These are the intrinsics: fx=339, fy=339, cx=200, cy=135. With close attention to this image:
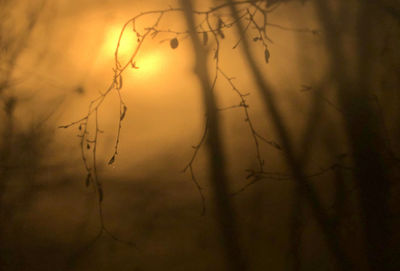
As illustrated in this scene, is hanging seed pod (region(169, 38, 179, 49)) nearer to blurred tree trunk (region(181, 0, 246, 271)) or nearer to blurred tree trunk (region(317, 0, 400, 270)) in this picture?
blurred tree trunk (region(181, 0, 246, 271))

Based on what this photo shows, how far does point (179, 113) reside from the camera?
5.49 feet

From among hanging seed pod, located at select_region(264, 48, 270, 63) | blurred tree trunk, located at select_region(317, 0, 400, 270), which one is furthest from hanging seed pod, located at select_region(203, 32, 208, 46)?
blurred tree trunk, located at select_region(317, 0, 400, 270)

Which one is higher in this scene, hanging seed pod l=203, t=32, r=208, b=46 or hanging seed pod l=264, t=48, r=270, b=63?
hanging seed pod l=203, t=32, r=208, b=46

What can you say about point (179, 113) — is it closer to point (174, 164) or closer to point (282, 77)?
point (174, 164)

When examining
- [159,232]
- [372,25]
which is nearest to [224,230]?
[159,232]

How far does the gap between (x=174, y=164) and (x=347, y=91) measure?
955mm

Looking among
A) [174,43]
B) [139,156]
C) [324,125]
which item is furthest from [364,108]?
[139,156]

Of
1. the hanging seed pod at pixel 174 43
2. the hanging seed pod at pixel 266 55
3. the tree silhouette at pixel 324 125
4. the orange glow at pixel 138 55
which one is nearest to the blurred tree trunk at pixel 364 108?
the tree silhouette at pixel 324 125

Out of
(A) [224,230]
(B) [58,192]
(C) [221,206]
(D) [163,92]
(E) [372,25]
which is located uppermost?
(E) [372,25]

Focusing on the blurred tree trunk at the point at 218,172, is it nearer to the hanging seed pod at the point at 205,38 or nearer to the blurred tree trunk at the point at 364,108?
the hanging seed pod at the point at 205,38

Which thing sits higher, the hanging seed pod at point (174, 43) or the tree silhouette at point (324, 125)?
the hanging seed pod at point (174, 43)

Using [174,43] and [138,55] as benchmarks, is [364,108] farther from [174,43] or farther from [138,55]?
[138,55]

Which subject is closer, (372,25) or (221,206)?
(221,206)

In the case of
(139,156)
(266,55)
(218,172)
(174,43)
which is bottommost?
(218,172)
